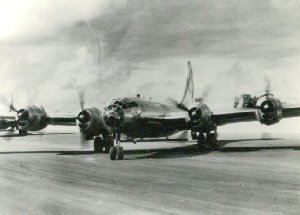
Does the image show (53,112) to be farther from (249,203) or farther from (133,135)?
(249,203)

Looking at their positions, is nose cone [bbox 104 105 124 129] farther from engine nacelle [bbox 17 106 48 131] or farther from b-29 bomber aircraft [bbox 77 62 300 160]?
engine nacelle [bbox 17 106 48 131]

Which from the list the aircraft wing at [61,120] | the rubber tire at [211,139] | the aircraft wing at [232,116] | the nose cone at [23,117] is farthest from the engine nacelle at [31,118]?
the rubber tire at [211,139]

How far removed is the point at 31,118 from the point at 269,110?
511 inches

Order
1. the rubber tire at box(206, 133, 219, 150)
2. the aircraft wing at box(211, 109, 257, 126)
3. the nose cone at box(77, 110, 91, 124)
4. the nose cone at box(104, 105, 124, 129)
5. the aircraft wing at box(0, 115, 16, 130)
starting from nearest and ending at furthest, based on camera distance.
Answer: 1. the nose cone at box(104, 105, 124, 129)
2. the nose cone at box(77, 110, 91, 124)
3. the aircraft wing at box(211, 109, 257, 126)
4. the rubber tire at box(206, 133, 219, 150)
5. the aircraft wing at box(0, 115, 16, 130)

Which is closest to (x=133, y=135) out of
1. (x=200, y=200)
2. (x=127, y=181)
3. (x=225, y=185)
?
(x=127, y=181)

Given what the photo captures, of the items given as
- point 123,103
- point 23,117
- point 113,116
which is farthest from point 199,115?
point 23,117

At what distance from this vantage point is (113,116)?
17.5 meters

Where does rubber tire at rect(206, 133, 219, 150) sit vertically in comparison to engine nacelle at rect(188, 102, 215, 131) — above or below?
below

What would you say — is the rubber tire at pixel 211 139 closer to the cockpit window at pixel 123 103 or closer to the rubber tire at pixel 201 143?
the rubber tire at pixel 201 143

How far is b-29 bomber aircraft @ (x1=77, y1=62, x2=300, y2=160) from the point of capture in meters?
17.9

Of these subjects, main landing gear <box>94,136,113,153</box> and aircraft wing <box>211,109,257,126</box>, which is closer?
aircraft wing <box>211,109,257,126</box>

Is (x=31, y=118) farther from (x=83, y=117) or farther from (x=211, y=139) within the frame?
(x=211, y=139)

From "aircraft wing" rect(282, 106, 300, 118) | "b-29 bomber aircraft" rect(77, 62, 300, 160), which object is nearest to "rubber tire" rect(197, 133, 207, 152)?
"b-29 bomber aircraft" rect(77, 62, 300, 160)

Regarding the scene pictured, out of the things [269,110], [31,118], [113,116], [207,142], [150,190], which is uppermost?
[269,110]
